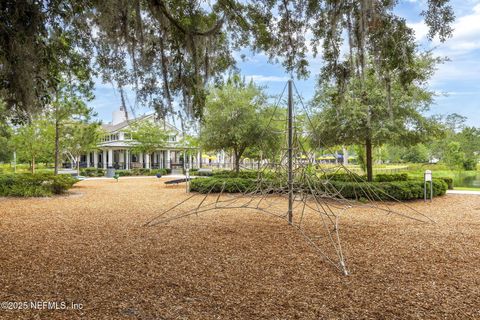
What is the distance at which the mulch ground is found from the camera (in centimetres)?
303

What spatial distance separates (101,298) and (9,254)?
236cm

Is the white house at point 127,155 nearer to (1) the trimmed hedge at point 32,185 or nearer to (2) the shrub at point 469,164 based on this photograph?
(1) the trimmed hedge at point 32,185

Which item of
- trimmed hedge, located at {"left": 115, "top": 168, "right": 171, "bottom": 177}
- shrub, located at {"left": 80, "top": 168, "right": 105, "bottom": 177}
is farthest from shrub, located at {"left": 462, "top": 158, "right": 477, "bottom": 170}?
shrub, located at {"left": 80, "top": 168, "right": 105, "bottom": 177}

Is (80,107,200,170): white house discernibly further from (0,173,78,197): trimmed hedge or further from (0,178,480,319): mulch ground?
(0,178,480,319): mulch ground

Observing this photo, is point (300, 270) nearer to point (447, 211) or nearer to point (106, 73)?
point (106, 73)

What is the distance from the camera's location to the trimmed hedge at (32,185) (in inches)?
470

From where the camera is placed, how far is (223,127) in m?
14.9

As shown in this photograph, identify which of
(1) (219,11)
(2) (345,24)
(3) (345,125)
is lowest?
(3) (345,125)

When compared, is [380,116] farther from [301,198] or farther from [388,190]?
[301,198]

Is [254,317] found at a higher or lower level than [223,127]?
lower

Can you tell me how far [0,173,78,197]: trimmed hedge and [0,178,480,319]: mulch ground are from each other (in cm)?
557

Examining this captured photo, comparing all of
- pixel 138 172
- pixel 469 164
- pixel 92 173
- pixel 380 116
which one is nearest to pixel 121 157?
pixel 138 172

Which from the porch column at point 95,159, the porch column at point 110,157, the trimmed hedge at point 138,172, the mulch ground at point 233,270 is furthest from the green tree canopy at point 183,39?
the porch column at point 95,159

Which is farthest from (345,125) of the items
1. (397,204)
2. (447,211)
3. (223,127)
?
(223,127)
